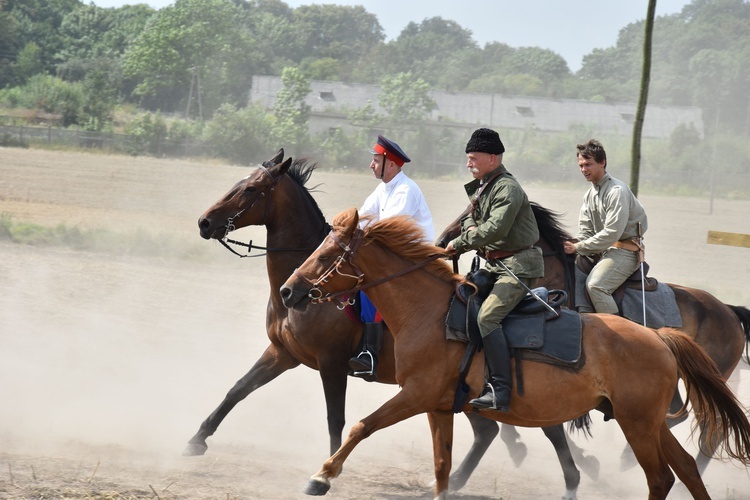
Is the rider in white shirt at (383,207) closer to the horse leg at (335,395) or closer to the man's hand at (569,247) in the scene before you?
the horse leg at (335,395)

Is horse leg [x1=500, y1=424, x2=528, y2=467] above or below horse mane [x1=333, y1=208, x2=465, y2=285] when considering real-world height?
below

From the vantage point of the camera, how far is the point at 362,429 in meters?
5.62

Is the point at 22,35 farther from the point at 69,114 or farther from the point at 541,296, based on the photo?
the point at 541,296

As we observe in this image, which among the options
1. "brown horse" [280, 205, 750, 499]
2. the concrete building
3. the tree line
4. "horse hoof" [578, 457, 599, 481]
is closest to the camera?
"brown horse" [280, 205, 750, 499]

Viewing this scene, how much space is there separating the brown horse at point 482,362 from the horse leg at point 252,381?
1950 mm

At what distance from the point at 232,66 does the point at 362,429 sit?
204 ft

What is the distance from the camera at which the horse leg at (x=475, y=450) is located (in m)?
7.64

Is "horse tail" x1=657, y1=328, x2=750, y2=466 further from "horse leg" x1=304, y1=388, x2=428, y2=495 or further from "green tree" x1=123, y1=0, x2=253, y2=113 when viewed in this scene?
"green tree" x1=123, y1=0, x2=253, y2=113

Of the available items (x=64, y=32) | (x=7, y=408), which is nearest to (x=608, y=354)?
(x=7, y=408)

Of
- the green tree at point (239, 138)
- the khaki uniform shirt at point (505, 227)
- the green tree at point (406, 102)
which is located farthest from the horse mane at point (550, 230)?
the green tree at point (406, 102)

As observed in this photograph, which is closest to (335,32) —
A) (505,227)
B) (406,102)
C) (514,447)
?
(406,102)

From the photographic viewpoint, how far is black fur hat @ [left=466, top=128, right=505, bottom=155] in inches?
247

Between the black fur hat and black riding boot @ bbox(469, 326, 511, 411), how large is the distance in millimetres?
1306

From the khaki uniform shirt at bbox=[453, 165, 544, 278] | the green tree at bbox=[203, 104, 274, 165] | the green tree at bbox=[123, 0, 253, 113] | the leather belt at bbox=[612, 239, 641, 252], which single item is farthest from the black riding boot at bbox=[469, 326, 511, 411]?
the green tree at bbox=[123, 0, 253, 113]
